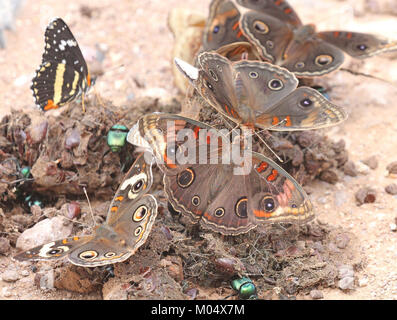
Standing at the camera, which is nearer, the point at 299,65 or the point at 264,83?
the point at 264,83

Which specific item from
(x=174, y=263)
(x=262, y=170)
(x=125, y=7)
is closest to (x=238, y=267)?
(x=174, y=263)

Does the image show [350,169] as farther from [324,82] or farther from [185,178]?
[185,178]

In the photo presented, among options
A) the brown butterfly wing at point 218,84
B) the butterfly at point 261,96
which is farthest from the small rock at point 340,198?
the brown butterfly wing at point 218,84

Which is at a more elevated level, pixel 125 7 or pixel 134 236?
pixel 125 7

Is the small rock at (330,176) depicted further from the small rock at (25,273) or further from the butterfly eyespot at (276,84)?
the small rock at (25,273)

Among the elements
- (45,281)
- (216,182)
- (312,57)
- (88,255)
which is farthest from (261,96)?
(45,281)
